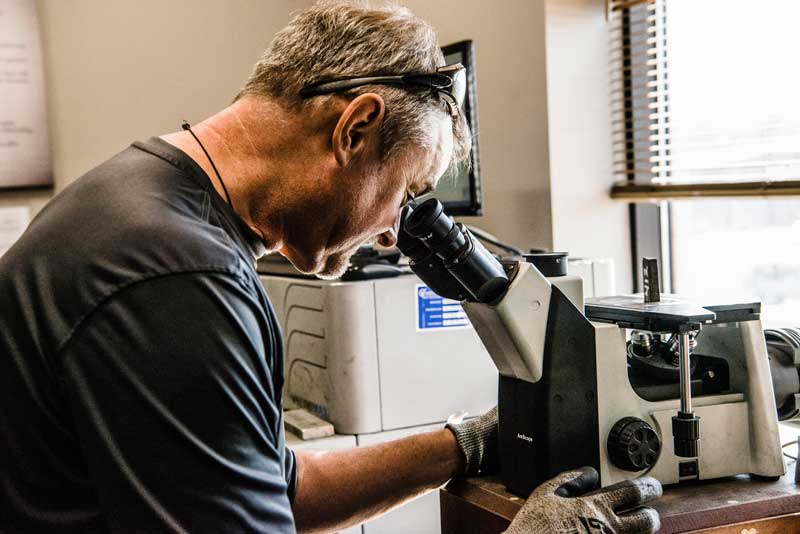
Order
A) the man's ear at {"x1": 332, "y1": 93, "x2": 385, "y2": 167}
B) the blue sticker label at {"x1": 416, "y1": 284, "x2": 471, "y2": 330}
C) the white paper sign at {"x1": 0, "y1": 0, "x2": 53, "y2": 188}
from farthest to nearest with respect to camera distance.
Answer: the white paper sign at {"x1": 0, "y1": 0, "x2": 53, "y2": 188}
the blue sticker label at {"x1": 416, "y1": 284, "x2": 471, "y2": 330}
the man's ear at {"x1": 332, "y1": 93, "x2": 385, "y2": 167}

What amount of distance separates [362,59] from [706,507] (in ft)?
2.37

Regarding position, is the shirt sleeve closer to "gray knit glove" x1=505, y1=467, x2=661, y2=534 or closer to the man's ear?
the man's ear

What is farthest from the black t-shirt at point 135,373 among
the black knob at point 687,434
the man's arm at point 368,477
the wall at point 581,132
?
the wall at point 581,132

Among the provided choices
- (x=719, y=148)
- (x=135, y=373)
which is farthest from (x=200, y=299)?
(x=719, y=148)

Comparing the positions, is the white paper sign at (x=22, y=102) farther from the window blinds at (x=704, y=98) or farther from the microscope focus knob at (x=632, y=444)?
the microscope focus knob at (x=632, y=444)

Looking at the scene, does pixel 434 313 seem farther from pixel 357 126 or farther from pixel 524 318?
pixel 357 126

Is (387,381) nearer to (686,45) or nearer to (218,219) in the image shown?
(218,219)

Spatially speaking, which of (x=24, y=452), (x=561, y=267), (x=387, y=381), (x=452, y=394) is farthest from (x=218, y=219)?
(x=452, y=394)

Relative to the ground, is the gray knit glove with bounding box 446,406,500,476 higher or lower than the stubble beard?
lower

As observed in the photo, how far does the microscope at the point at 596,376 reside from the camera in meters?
1.16

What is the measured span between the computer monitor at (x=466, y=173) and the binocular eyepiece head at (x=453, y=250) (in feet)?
2.09

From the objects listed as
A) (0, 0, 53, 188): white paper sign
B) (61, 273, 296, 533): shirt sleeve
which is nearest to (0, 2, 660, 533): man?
(61, 273, 296, 533): shirt sleeve

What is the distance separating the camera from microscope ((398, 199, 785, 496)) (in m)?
1.16

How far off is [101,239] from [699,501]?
0.82 meters
